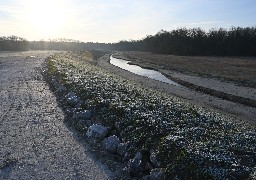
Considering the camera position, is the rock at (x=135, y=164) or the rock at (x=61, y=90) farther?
the rock at (x=61, y=90)

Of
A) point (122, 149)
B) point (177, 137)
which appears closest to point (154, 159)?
point (177, 137)

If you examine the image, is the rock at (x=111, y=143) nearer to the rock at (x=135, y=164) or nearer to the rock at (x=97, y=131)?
the rock at (x=97, y=131)

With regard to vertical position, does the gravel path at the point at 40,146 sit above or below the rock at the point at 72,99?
below

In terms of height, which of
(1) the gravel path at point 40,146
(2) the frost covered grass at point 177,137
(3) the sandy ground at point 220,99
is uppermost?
(2) the frost covered grass at point 177,137

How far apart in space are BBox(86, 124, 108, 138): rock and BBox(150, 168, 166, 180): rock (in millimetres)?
4224

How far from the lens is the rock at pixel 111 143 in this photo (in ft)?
42.7

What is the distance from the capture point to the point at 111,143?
13.2 metres

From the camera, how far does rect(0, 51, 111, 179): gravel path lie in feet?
37.3

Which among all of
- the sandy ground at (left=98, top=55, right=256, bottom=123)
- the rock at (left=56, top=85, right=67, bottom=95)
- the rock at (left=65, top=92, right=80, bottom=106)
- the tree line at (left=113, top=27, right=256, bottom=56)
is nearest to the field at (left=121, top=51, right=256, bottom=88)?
the sandy ground at (left=98, top=55, right=256, bottom=123)

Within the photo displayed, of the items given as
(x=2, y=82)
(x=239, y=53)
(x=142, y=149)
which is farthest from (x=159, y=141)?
(x=239, y=53)

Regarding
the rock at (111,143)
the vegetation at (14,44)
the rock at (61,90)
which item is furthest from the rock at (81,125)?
the vegetation at (14,44)

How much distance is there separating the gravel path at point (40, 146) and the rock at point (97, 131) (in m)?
0.57

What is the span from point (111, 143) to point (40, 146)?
8.69 ft

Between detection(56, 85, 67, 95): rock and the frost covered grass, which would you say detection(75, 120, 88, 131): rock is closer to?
the frost covered grass
